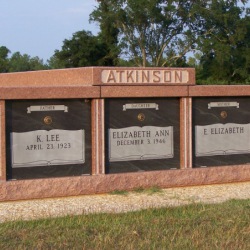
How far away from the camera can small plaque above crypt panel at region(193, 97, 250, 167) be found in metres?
13.5

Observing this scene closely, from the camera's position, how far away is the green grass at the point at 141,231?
25.4 feet

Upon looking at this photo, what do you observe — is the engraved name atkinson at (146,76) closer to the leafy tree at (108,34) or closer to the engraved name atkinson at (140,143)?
the engraved name atkinson at (140,143)

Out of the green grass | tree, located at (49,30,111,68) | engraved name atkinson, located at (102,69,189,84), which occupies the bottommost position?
the green grass

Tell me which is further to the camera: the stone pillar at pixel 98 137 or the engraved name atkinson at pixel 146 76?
the engraved name atkinson at pixel 146 76

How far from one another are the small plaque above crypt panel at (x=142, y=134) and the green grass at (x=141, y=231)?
2.74 metres

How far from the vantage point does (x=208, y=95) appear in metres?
13.5

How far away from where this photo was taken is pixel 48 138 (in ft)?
39.3

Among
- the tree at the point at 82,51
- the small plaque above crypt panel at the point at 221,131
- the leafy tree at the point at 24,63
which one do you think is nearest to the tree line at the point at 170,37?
the tree at the point at 82,51

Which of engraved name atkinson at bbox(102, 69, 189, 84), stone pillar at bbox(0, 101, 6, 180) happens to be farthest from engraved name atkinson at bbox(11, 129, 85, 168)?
engraved name atkinson at bbox(102, 69, 189, 84)

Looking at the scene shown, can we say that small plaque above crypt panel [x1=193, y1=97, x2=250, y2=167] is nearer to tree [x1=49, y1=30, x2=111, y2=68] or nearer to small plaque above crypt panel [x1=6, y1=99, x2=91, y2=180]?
small plaque above crypt panel [x1=6, y1=99, x2=91, y2=180]

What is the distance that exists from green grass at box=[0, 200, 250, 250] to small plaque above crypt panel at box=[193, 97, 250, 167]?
11.4 feet

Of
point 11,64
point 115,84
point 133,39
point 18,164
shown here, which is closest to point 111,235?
point 18,164

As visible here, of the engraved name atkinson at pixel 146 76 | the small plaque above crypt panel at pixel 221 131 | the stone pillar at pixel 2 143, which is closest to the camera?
the stone pillar at pixel 2 143

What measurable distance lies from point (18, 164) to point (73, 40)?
148 ft
